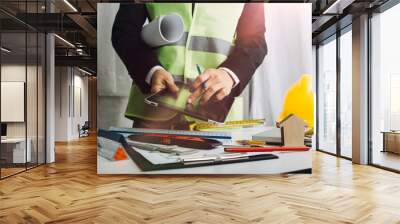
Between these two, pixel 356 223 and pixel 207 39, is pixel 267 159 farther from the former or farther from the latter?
pixel 356 223

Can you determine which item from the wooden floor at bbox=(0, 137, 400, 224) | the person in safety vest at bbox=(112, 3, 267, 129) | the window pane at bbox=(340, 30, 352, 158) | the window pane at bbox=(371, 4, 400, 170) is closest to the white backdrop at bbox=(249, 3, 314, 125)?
the person in safety vest at bbox=(112, 3, 267, 129)

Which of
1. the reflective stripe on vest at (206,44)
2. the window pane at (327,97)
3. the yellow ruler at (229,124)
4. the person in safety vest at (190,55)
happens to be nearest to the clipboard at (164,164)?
the person in safety vest at (190,55)

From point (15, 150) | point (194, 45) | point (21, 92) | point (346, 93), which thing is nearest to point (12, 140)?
point (15, 150)

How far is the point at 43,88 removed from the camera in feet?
27.1

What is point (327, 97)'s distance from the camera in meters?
10.7

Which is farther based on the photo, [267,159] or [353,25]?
[353,25]

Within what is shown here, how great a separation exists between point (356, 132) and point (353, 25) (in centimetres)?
237

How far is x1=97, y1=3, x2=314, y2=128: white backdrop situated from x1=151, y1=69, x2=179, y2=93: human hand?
1.47ft

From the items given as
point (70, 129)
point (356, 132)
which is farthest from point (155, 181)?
point (70, 129)

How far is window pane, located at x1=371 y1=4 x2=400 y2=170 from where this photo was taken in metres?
7.29

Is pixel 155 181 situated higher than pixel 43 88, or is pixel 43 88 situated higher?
pixel 43 88

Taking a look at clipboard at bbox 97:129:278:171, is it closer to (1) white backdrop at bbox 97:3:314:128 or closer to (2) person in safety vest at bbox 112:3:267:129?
(1) white backdrop at bbox 97:3:314:128

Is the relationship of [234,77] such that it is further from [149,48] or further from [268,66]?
[149,48]

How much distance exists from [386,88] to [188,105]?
4.16 metres
